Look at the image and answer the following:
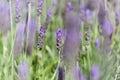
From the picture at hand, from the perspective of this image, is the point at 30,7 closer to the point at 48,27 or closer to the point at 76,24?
the point at 48,27

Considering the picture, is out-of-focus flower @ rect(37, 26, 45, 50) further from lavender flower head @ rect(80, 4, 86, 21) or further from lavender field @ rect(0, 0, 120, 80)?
lavender flower head @ rect(80, 4, 86, 21)

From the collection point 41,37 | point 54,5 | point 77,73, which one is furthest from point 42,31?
point 77,73

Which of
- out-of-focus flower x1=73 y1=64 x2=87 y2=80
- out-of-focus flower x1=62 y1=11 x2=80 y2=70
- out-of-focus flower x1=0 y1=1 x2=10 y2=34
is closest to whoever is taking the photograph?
out-of-focus flower x1=62 y1=11 x2=80 y2=70

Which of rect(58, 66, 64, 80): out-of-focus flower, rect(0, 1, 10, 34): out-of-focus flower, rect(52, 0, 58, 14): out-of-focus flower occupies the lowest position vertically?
rect(58, 66, 64, 80): out-of-focus flower

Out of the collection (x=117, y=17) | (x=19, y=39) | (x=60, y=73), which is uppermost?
(x=117, y=17)

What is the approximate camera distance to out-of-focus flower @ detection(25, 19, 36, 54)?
173 cm

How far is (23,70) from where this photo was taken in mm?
1739

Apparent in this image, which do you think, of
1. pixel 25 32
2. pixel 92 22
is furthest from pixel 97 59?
pixel 25 32

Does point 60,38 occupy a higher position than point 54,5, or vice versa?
point 54,5

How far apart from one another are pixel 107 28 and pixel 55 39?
9.5 inches

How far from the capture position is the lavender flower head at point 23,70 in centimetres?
174

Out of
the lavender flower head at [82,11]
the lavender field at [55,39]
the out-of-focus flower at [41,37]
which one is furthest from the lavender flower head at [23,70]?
the lavender flower head at [82,11]

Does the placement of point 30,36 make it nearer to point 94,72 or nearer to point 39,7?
point 39,7

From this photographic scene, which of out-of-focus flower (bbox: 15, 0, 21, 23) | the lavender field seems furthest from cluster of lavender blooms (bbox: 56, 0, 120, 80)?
out-of-focus flower (bbox: 15, 0, 21, 23)
